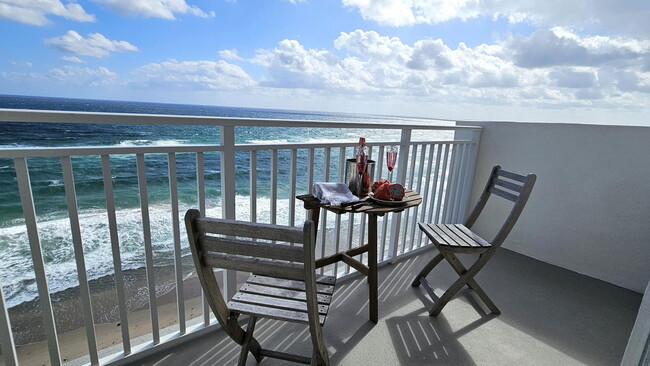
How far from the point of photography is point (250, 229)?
32.9 inches

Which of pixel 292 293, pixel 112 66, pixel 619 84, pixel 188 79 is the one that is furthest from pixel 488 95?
pixel 112 66

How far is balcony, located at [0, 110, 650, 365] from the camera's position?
50.5 inches

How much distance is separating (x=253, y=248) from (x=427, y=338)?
1.36 m

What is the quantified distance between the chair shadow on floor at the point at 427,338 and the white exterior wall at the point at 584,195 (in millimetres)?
1351

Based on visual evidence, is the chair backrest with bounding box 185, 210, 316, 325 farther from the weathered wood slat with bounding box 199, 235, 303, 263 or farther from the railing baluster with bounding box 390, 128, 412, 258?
the railing baluster with bounding box 390, 128, 412, 258

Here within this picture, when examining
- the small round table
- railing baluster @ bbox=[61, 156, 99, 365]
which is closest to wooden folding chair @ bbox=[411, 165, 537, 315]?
the small round table

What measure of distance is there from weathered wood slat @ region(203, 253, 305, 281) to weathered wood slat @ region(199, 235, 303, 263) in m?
0.05

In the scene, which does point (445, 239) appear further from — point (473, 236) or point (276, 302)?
point (276, 302)

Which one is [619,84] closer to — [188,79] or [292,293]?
[292,293]

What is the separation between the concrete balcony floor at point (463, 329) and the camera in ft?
5.16

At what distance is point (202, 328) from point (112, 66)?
28338mm

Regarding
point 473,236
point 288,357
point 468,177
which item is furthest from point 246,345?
point 468,177

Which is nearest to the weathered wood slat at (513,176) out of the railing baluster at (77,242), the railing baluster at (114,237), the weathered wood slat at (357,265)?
the weathered wood slat at (357,265)

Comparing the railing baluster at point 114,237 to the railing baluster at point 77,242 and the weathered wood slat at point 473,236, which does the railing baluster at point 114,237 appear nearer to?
the railing baluster at point 77,242
